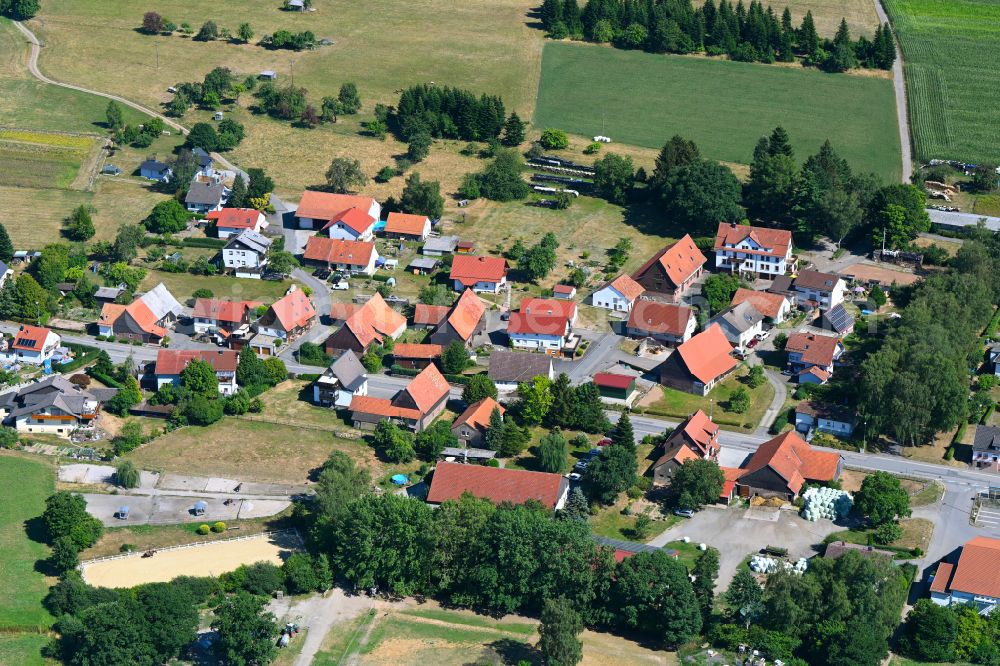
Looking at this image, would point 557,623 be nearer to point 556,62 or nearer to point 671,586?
point 671,586

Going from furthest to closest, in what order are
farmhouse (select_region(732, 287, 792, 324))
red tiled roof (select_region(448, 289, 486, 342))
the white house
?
1. the white house
2. farmhouse (select_region(732, 287, 792, 324))
3. red tiled roof (select_region(448, 289, 486, 342))

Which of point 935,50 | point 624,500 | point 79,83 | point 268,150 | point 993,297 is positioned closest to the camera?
point 624,500

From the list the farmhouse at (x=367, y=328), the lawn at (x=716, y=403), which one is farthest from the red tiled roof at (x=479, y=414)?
the farmhouse at (x=367, y=328)

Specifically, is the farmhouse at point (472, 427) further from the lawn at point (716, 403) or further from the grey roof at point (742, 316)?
the grey roof at point (742, 316)

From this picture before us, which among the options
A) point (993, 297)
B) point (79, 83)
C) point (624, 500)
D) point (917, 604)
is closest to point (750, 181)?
point (993, 297)

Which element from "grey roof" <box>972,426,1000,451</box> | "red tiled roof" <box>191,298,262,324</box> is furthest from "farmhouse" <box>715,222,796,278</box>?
"red tiled roof" <box>191,298,262,324</box>

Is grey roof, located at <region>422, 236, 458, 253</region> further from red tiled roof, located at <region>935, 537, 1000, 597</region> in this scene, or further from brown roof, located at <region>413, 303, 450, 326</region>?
red tiled roof, located at <region>935, 537, 1000, 597</region>

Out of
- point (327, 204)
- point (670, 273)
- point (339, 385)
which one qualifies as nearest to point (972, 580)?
point (670, 273)
